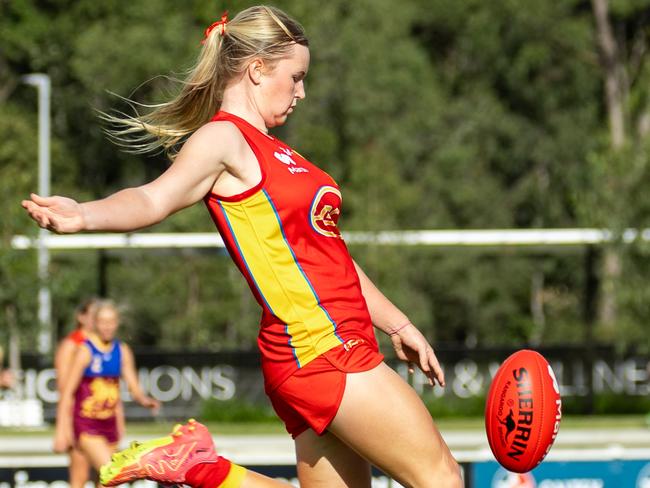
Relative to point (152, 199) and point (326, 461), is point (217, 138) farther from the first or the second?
point (326, 461)

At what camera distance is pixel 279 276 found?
4.30 meters

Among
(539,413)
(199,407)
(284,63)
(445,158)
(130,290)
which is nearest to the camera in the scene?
(284,63)

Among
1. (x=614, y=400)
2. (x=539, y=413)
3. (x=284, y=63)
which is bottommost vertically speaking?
(x=614, y=400)

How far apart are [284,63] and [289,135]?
36.4m

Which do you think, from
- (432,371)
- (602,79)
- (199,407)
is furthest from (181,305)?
(432,371)

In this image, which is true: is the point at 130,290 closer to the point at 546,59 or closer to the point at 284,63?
the point at 546,59

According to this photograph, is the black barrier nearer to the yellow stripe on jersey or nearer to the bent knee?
the bent knee

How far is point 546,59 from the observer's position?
4653 cm

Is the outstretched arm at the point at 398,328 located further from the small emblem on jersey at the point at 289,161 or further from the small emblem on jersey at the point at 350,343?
the small emblem on jersey at the point at 289,161

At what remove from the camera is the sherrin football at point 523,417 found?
4.79 metres

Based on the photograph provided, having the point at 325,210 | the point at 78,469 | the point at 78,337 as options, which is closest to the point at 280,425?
the point at 78,337

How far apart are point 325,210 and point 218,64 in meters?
0.61

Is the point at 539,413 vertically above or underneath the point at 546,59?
underneath

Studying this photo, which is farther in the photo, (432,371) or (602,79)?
(602,79)
